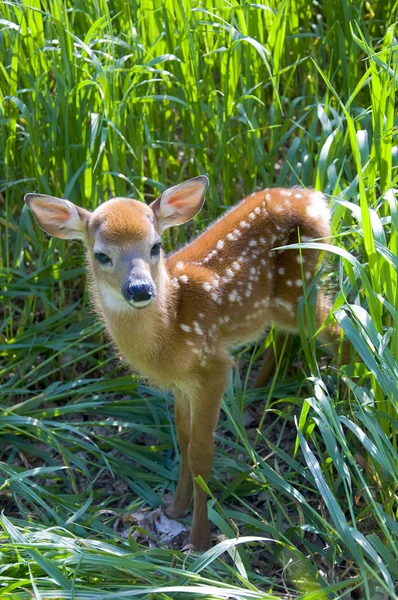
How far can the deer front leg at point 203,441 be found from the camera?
3.57 meters

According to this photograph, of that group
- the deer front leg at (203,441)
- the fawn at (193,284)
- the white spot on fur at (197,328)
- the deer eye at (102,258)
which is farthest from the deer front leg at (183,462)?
the deer eye at (102,258)

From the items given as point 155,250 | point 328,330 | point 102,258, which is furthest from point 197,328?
point 328,330

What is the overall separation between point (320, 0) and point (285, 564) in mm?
3097

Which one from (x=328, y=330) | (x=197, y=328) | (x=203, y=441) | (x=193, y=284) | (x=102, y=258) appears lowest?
(x=203, y=441)

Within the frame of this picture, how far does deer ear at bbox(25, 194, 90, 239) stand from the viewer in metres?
3.49

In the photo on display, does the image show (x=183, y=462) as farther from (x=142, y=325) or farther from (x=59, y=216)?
(x=59, y=216)

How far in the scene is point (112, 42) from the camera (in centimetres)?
391

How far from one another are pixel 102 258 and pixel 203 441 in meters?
0.82

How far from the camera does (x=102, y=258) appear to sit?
341 cm

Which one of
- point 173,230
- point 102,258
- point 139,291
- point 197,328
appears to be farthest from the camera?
point 173,230

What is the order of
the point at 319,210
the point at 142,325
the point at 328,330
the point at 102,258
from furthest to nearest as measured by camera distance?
the point at 328,330, the point at 319,210, the point at 142,325, the point at 102,258

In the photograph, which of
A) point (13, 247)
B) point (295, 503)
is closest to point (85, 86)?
point (13, 247)

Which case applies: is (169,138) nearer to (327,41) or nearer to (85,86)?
(85,86)

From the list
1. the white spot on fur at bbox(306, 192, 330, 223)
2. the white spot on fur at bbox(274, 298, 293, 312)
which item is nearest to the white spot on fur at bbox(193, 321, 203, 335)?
the white spot on fur at bbox(274, 298, 293, 312)
